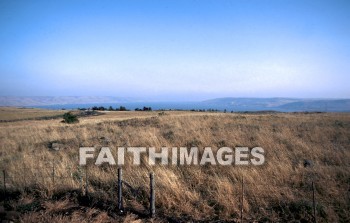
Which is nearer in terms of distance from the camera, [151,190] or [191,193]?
[151,190]

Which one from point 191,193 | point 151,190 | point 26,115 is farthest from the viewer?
point 26,115

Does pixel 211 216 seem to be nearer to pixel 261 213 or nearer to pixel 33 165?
pixel 261 213

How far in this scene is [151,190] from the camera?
5000 millimetres

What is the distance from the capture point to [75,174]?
24.1ft

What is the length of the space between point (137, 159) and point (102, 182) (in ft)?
7.09

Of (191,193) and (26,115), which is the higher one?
(191,193)


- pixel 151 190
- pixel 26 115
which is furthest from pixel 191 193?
pixel 26 115

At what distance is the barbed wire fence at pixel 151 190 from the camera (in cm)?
491

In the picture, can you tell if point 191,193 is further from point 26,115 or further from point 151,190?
point 26,115

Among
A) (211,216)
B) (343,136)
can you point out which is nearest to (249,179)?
(211,216)

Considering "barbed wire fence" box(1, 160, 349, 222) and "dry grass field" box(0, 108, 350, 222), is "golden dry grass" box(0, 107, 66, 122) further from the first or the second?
"dry grass field" box(0, 108, 350, 222)

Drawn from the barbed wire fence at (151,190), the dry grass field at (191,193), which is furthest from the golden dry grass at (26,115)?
the dry grass field at (191,193)

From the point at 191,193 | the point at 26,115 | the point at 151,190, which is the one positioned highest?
the point at 151,190

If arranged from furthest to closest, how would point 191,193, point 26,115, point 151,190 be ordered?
point 26,115 < point 191,193 < point 151,190
